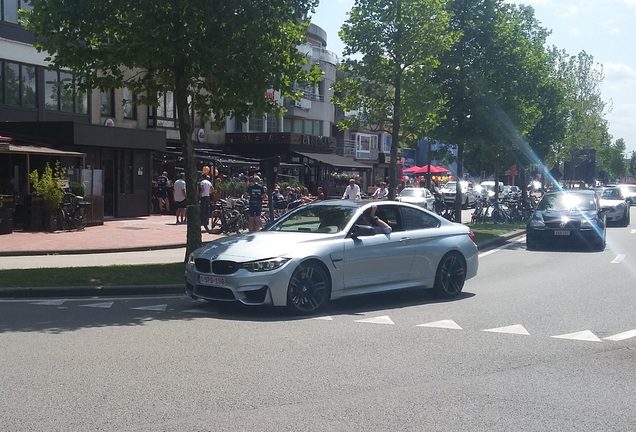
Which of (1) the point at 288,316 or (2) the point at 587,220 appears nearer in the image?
(1) the point at 288,316

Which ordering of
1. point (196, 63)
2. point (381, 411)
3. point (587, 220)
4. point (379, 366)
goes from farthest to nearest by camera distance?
Answer: point (587, 220) → point (196, 63) → point (379, 366) → point (381, 411)

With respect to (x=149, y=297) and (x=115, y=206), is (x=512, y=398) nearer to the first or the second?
(x=149, y=297)

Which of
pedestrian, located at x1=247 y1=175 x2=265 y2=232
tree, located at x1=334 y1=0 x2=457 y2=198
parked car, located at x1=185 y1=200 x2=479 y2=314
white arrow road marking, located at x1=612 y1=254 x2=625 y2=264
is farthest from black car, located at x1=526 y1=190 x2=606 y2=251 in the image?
parked car, located at x1=185 y1=200 x2=479 y2=314

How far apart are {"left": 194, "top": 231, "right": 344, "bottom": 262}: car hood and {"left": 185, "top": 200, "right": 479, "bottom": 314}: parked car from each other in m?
0.01

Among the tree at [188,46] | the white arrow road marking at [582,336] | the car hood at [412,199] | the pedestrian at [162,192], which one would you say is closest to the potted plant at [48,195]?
the tree at [188,46]

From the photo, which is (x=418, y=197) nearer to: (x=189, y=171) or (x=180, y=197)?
(x=180, y=197)

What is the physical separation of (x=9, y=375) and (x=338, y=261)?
465 centimetres

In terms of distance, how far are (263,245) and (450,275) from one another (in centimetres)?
337

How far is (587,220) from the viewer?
2184cm

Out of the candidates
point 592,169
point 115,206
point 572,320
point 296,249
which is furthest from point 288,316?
point 592,169

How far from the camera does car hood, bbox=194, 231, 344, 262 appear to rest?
972 cm

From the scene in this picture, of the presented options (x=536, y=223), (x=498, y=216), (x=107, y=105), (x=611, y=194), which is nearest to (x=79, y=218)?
(x=107, y=105)

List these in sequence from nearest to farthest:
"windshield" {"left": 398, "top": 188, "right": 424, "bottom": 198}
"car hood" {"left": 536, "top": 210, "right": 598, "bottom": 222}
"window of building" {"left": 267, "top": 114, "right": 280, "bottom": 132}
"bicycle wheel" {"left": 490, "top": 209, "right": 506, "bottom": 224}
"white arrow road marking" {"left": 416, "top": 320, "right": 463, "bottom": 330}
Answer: "white arrow road marking" {"left": 416, "top": 320, "right": 463, "bottom": 330}, "car hood" {"left": 536, "top": 210, "right": 598, "bottom": 222}, "bicycle wheel" {"left": 490, "top": 209, "right": 506, "bottom": 224}, "windshield" {"left": 398, "top": 188, "right": 424, "bottom": 198}, "window of building" {"left": 267, "top": 114, "right": 280, "bottom": 132}

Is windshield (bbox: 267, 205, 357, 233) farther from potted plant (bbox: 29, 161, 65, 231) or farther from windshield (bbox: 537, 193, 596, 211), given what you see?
windshield (bbox: 537, 193, 596, 211)
